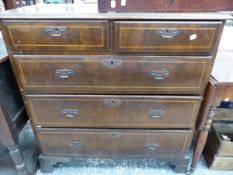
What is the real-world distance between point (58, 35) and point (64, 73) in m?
0.18

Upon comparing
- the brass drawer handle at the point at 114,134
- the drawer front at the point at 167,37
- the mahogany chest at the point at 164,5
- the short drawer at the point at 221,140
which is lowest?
the short drawer at the point at 221,140

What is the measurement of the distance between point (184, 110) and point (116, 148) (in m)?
0.48

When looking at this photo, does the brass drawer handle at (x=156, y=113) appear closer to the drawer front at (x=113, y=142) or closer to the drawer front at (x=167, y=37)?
the drawer front at (x=113, y=142)

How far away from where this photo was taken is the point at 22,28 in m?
0.83

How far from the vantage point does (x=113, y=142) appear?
3.92ft

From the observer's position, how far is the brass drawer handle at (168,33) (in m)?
0.83

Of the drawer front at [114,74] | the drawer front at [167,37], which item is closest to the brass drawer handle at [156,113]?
the drawer front at [114,74]

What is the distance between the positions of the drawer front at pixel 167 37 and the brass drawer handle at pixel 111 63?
56 millimetres

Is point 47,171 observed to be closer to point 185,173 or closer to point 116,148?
point 116,148

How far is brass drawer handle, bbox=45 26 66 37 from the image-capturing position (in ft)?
2.74

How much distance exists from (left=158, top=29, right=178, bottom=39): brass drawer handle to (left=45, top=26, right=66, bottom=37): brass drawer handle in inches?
16.2

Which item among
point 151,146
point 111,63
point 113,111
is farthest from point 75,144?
point 111,63

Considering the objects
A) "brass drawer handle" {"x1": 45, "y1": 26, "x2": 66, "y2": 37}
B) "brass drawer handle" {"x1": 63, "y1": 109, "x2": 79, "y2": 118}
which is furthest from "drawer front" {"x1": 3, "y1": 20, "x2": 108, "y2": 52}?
"brass drawer handle" {"x1": 63, "y1": 109, "x2": 79, "y2": 118}

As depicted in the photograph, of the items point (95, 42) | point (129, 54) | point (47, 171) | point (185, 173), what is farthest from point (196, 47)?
point (47, 171)
